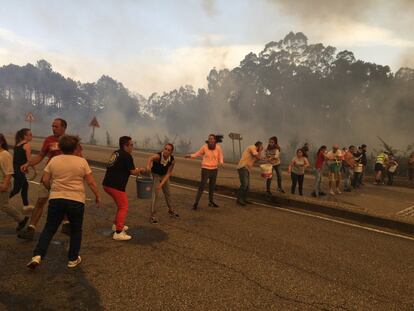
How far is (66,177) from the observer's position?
4.32 metres

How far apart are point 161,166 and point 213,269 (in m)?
2.86

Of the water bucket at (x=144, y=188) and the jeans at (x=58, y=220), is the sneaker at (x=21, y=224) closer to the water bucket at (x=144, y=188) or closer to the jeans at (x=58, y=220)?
the jeans at (x=58, y=220)

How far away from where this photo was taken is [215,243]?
5770 millimetres

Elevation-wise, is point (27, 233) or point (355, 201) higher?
point (355, 201)

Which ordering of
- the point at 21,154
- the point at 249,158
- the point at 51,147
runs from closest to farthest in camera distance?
1. the point at 51,147
2. the point at 21,154
3. the point at 249,158

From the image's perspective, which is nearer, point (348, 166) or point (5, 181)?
point (5, 181)

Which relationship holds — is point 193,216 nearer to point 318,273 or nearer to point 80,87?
point 318,273

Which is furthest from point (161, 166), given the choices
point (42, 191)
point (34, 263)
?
point (34, 263)

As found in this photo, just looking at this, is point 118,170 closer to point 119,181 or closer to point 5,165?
point 119,181

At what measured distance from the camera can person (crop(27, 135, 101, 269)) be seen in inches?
169

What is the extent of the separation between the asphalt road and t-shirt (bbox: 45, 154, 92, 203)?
2.99 ft

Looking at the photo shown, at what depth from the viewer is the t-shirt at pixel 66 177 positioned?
4316mm

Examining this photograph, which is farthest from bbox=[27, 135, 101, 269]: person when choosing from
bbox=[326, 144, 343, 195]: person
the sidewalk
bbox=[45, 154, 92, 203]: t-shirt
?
bbox=[326, 144, 343, 195]: person

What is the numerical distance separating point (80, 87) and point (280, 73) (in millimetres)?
61316
